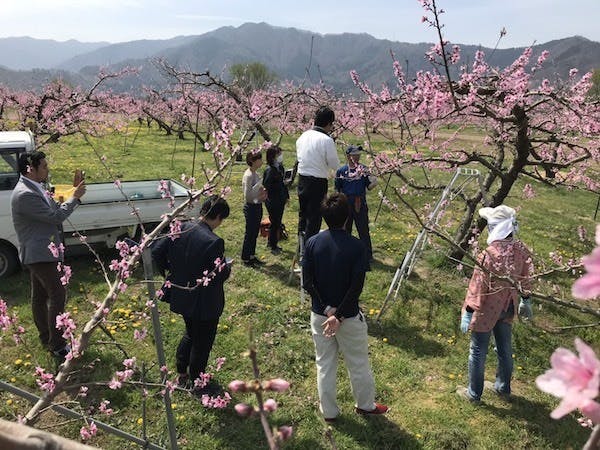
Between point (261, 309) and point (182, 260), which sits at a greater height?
point (182, 260)

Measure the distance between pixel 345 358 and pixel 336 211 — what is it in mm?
1337

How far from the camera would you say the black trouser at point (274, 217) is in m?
7.59

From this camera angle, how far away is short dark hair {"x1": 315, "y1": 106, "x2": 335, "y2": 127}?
226 inches

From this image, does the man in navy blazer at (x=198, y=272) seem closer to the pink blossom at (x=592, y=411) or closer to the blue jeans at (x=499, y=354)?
the blue jeans at (x=499, y=354)

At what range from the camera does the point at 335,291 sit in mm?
3594

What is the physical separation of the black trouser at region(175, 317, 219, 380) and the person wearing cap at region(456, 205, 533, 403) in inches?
94.3

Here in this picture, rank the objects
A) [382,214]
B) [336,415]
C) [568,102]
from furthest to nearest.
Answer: [382,214]
[568,102]
[336,415]

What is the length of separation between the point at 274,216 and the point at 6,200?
4.00 meters

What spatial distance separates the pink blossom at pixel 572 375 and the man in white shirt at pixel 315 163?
5.32m

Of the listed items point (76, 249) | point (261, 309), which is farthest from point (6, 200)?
point (261, 309)

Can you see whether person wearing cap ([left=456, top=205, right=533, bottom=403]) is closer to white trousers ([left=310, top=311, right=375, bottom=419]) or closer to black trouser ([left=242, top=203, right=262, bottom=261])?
white trousers ([left=310, top=311, right=375, bottom=419])

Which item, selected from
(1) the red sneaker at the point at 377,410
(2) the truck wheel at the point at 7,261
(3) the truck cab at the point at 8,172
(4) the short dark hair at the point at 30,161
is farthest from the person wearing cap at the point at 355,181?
(2) the truck wheel at the point at 7,261

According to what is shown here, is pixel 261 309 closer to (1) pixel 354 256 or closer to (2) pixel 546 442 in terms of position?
(1) pixel 354 256

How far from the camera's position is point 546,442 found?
390cm
